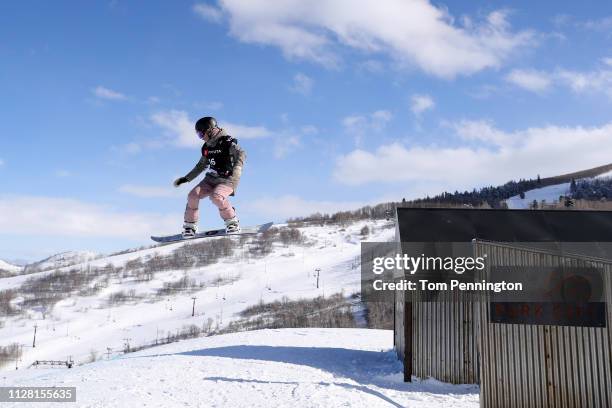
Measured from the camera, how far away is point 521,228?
58.1ft

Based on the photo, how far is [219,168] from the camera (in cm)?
609

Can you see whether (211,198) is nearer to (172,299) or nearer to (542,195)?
(172,299)

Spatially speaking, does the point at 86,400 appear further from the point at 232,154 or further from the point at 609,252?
the point at 609,252

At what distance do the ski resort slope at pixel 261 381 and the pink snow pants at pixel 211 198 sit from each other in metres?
8.03

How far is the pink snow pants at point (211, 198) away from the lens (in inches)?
237

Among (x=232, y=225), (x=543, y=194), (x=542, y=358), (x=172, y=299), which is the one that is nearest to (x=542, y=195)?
(x=543, y=194)

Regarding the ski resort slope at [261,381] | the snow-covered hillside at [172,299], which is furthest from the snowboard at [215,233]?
the snow-covered hillside at [172,299]

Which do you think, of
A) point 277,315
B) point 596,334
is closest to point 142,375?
point 596,334

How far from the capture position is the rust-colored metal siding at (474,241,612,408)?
933cm

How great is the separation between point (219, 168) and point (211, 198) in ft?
1.34

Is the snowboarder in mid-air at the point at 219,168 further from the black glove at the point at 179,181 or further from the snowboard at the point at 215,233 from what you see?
the snowboard at the point at 215,233

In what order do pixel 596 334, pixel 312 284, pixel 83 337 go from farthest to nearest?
pixel 312 284 < pixel 83 337 < pixel 596 334

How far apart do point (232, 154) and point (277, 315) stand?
55510 mm

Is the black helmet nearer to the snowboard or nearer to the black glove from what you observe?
the black glove
